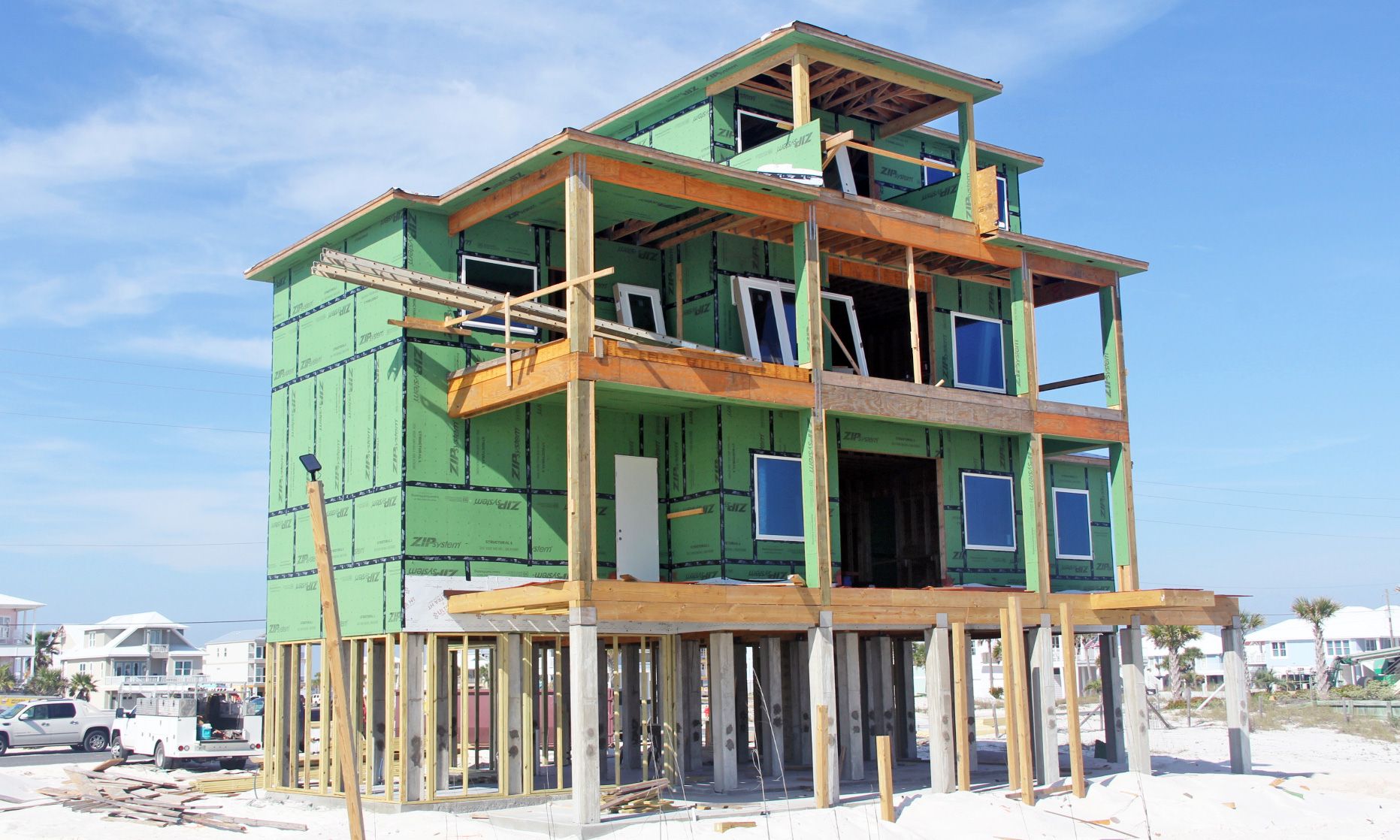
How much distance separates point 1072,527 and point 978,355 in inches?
196

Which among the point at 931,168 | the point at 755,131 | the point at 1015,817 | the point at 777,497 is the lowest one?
the point at 1015,817

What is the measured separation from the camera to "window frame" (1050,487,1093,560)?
106 feet

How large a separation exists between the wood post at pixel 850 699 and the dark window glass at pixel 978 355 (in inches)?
256

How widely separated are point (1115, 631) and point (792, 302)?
1116 cm

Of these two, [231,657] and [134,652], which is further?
[231,657]

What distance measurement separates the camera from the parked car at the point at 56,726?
42.6 metres

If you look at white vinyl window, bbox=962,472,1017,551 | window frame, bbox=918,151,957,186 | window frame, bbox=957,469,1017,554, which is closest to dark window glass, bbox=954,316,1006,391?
window frame, bbox=957,469,1017,554

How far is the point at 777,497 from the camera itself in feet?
87.5

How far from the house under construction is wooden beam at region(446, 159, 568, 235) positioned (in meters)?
0.07

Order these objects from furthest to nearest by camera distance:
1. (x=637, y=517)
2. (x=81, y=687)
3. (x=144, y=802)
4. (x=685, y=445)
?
(x=81, y=687), (x=685, y=445), (x=637, y=517), (x=144, y=802)

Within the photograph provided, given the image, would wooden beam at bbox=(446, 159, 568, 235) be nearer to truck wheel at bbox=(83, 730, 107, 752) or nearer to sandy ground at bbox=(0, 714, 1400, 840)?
sandy ground at bbox=(0, 714, 1400, 840)

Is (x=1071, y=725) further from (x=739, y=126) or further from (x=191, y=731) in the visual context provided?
(x=191, y=731)

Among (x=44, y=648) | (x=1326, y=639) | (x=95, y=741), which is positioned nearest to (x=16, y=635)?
(x=44, y=648)

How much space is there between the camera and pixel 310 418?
28.0m
